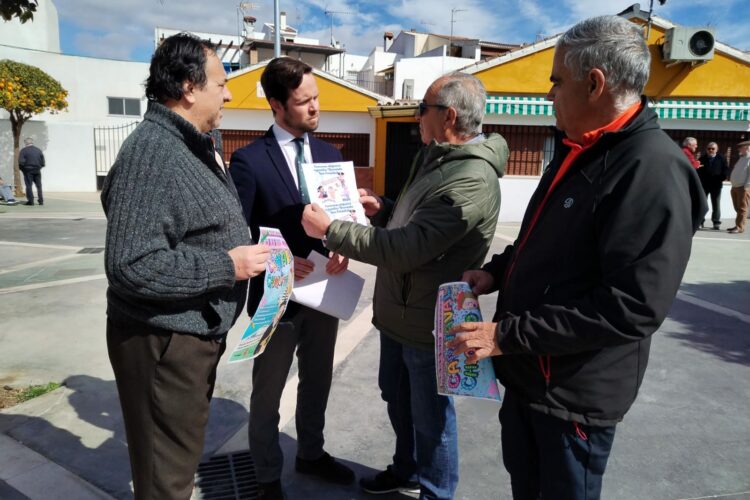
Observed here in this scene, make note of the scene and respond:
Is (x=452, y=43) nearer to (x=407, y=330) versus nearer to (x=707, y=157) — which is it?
(x=707, y=157)

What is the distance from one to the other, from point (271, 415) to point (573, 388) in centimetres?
149

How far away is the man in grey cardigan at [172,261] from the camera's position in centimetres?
160

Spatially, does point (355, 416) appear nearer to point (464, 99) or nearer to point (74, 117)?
point (464, 99)

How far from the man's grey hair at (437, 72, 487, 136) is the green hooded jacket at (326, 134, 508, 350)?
0.09m

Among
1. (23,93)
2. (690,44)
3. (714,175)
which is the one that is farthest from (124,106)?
(714,175)

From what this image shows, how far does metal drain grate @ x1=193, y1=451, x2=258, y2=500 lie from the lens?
257 centimetres

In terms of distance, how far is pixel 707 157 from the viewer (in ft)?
39.4

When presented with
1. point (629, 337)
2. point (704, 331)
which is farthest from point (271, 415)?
point (704, 331)

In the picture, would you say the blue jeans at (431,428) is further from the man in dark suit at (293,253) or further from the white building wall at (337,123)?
the white building wall at (337,123)

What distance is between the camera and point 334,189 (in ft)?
7.40

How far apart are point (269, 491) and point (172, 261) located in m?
1.42

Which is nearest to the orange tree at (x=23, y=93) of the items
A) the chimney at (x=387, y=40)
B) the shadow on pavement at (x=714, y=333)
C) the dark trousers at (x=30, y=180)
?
the dark trousers at (x=30, y=180)

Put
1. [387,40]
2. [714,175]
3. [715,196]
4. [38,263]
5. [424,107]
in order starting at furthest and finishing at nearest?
[387,40] < [715,196] < [714,175] < [38,263] < [424,107]

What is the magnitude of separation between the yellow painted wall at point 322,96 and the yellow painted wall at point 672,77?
17.9ft
